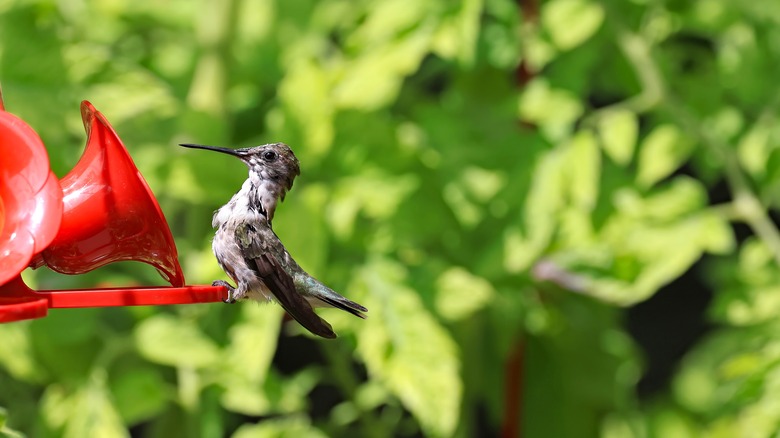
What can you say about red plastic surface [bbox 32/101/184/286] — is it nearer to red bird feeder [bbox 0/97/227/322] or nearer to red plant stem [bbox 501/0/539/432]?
red bird feeder [bbox 0/97/227/322]

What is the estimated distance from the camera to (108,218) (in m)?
1.32

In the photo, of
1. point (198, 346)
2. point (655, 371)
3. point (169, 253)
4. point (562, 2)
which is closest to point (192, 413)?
point (198, 346)

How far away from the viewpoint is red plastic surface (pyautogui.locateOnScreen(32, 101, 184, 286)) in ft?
4.27

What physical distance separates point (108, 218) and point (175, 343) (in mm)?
723

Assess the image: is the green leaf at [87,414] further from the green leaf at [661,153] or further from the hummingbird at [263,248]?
the green leaf at [661,153]

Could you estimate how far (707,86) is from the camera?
2744mm

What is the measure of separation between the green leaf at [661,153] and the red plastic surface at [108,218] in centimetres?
136

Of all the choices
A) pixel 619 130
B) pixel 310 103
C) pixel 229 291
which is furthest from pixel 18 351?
pixel 619 130

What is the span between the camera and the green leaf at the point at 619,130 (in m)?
2.35

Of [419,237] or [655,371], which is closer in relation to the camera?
[419,237]

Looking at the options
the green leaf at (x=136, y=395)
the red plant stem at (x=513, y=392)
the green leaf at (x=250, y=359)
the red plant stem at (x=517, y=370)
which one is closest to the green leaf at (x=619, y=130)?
the red plant stem at (x=517, y=370)

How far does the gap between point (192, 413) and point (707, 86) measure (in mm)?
1444

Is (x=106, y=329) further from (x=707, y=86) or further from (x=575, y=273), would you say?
(x=707, y=86)

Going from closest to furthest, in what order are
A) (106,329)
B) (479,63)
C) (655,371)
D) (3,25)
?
(3,25)
(106,329)
(479,63)
(655,371)
